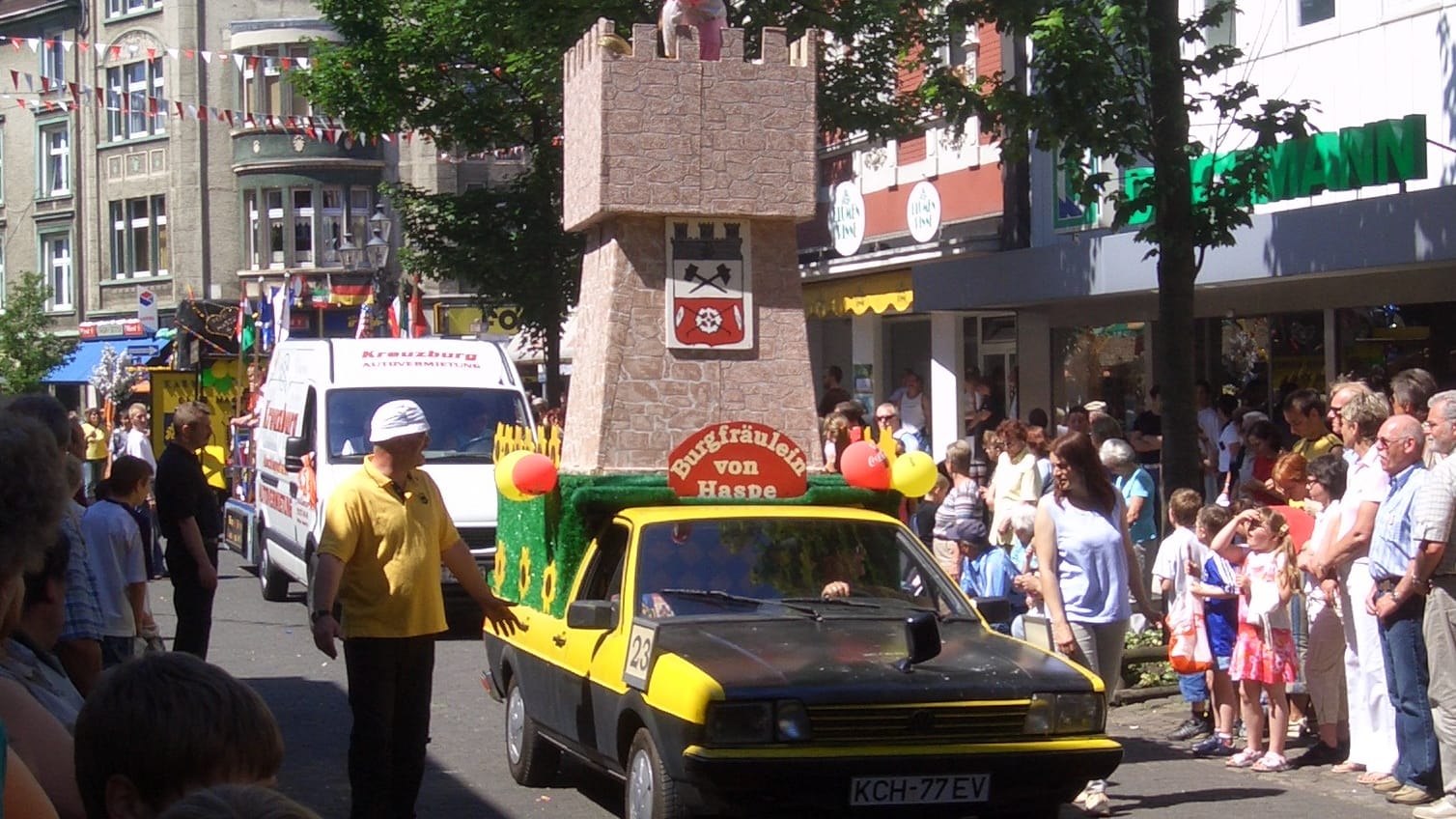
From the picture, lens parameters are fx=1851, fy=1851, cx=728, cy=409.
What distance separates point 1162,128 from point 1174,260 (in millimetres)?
910

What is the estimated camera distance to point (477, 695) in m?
12.6

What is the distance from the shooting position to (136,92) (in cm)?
4734

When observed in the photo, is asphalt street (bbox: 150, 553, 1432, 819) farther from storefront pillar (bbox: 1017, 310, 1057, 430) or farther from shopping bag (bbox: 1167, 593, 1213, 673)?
storefront pillar (bbox: 1017, 310, 1057, 430)

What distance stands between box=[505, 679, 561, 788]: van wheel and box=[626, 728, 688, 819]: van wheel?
1653mm

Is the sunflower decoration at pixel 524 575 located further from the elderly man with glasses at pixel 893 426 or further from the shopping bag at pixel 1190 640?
the elderly man with glasses at pixel 893 426

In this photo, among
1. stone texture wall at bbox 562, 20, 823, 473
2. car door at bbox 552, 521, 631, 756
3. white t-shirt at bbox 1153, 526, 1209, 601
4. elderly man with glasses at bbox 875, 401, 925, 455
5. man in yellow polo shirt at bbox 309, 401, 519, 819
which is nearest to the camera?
man in yellow polo shirt at bbox 309, 401, 519, 819

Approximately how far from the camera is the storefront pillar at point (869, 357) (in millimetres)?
26234

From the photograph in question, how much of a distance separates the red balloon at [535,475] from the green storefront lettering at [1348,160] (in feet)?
20.6

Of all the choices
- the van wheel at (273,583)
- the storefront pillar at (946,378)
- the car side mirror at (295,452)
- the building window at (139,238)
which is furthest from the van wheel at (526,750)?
the building window at (139,238)

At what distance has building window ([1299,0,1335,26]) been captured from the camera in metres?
16.3

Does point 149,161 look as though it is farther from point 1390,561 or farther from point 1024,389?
point 1390,561

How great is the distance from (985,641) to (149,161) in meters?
44.6

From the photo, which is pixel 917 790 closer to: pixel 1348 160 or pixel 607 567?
pixel 607 567

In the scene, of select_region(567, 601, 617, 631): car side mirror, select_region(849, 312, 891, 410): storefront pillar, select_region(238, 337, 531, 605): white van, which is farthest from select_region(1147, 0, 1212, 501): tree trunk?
select_region(849, 312, 891, 410): storefront pillar
